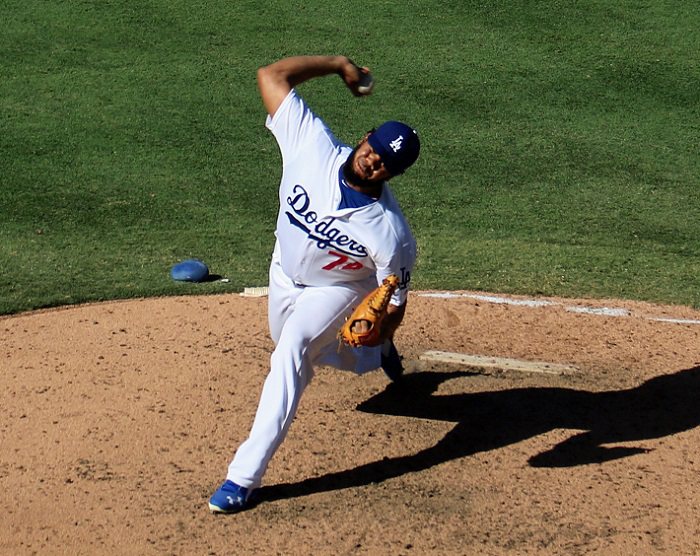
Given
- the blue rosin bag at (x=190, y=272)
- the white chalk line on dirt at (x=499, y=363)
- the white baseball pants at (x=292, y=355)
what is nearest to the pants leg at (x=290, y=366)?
the white baseball pants at (x=292, y=355)

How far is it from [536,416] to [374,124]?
5.26 metres

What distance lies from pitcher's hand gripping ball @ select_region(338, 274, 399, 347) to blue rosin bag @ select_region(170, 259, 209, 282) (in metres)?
2.93

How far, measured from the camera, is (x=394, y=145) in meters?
4.29

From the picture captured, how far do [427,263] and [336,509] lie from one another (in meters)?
3.40

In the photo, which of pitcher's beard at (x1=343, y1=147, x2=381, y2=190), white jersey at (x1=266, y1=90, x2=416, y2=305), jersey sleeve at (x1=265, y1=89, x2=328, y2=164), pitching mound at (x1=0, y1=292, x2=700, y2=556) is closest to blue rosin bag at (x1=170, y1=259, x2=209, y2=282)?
pitching mound at (x1=0, y1=292, x2=700, y2=556)

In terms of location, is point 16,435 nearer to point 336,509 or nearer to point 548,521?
point 336,509

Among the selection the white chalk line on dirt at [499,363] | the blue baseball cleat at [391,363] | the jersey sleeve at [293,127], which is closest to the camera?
the jersey sleeve at [293,127]

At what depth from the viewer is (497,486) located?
4.53m

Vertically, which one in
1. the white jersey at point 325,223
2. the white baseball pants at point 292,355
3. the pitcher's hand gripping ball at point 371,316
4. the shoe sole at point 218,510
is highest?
the white jersey at point 325,223

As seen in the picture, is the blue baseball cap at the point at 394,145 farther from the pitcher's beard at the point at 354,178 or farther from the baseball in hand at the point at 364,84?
the baseball in hand at the point at 364,84

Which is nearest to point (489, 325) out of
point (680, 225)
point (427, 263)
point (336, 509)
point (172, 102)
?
point (427, 263)

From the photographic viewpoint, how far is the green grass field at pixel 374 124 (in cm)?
746

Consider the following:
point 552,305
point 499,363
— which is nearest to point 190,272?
point 499,363

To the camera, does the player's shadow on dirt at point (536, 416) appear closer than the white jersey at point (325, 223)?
No
